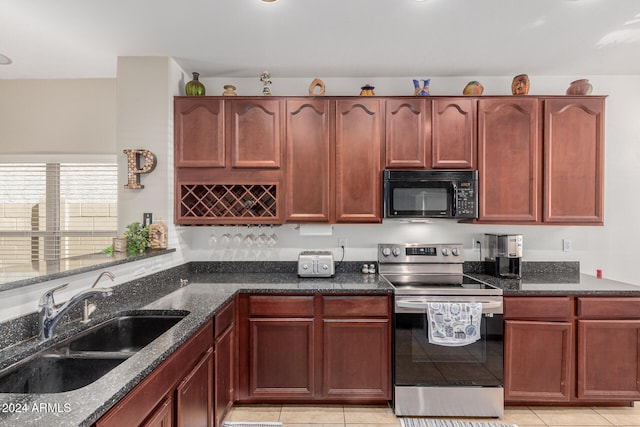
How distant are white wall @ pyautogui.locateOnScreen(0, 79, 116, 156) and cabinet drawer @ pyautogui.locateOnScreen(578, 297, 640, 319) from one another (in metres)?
4.25

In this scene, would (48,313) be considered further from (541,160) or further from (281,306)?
(541,160)

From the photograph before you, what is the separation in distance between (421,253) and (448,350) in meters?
0.86

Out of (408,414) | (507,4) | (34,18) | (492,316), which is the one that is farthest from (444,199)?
(34,18)

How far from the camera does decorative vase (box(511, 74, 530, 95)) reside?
286cm

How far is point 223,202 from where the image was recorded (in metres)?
2.88

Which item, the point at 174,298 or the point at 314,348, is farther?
the point at 314,348

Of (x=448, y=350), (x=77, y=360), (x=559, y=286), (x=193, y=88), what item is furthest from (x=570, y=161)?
(x=77, y=360)

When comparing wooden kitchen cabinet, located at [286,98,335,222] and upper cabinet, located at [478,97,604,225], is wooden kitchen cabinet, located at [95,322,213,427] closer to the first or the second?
wooden kitchen cabinet, located at [286,98,335,222]

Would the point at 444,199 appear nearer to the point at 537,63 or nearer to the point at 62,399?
the point at 537,63

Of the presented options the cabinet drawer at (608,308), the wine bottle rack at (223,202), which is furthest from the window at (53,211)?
the cabinet drawer at (608,308)

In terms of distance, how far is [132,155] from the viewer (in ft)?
8.81

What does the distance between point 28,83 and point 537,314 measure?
493cm

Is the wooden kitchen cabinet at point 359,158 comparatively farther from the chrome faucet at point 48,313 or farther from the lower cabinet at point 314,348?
the chrome faucet at point 48,313

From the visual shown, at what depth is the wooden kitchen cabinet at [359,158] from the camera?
283 cm
